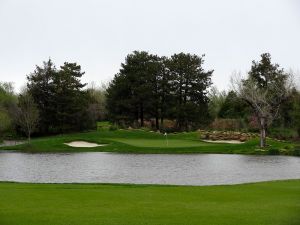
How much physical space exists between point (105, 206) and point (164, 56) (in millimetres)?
54020

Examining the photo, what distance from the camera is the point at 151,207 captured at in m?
11.8

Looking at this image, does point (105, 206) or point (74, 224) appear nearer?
point (74, 224)

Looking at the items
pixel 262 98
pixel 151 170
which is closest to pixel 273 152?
pixel 262 98

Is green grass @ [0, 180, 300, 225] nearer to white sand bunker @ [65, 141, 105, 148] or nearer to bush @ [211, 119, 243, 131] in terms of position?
white sand bunker @ [65, 141, 105, 148]

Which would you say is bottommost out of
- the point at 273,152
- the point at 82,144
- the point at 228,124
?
the point at 273,152

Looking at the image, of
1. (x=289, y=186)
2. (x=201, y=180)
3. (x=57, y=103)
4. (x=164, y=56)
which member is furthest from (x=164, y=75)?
(x=289, y=186)

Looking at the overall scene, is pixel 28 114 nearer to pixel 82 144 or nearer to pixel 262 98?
pixel 82 144

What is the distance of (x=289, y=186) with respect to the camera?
57.4 ft

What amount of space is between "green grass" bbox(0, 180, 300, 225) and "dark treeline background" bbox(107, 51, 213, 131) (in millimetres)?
45054

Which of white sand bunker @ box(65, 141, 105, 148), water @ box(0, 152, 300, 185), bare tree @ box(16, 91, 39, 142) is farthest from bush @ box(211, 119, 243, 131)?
water @ box(0, 152, 300, 185)

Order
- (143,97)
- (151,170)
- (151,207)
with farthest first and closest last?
(143,97) → (151,170) → (151,207)

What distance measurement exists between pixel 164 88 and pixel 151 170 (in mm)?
35567

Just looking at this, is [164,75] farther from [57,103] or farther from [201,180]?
[201,180]

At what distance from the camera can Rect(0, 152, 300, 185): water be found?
74.5 ft
